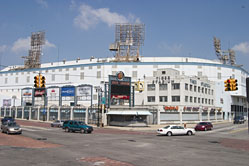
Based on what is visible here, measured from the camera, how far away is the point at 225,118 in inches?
3521

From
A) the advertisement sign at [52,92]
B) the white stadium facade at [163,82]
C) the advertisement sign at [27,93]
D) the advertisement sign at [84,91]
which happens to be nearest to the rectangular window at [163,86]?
the white stadium facade at [163,82]

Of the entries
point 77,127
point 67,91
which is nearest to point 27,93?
point 67,91

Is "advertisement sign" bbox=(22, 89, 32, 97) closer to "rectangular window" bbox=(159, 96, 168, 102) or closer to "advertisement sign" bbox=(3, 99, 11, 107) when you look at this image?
"advertisement sign" bbox=(3, 99, 11, 107)

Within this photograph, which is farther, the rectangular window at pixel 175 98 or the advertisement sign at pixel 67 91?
the advertisement sign at pixel 67 91

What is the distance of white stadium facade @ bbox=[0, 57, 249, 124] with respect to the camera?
6831cm

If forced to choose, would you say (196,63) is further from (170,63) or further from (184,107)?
(184,107)

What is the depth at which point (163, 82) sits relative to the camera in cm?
7019

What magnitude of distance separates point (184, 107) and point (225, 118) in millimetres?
32459

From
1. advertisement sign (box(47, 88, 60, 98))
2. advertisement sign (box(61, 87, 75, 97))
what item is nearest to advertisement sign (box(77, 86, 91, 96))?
advertisement sign (box(61, 87, 75, 97))

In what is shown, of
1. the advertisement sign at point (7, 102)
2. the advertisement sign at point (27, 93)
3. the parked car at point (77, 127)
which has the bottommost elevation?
the parked car at point (77, 127)

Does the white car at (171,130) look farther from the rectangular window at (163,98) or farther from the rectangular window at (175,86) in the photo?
the rectangular window at (163,98)

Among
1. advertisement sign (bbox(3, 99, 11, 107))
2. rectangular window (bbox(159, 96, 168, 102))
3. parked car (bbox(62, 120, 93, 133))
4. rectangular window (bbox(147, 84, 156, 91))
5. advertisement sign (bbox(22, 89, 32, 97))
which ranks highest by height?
rectangular window (bbox(147, 84, 156, 91))

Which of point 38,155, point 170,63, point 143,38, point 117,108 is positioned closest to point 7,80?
point 143,38

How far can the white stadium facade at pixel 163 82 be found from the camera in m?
68.3
